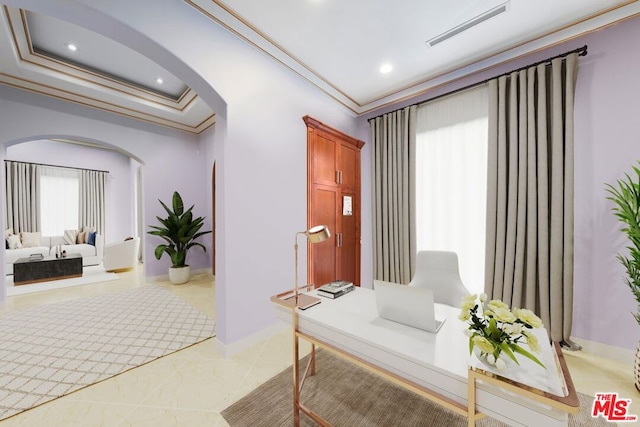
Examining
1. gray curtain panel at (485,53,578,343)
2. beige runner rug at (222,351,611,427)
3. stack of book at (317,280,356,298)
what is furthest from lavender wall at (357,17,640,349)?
stack of book at (317,280,356,298)

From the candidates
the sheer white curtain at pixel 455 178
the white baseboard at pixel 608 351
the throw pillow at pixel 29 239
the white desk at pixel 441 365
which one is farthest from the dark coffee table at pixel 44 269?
the white baseboard at pixel 608 351

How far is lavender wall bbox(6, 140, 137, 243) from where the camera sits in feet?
19.7

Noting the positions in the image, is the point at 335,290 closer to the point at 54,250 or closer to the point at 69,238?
the point at 54,250

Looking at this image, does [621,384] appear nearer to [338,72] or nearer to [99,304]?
[338,72]

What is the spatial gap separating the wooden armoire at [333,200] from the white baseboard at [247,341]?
0.68 meters

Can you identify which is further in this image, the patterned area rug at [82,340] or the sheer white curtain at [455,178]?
the sheer white curtain at [455,178]

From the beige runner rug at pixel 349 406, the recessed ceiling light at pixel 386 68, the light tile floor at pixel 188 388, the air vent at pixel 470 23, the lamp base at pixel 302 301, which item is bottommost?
the light tile floor at pixel 188 388

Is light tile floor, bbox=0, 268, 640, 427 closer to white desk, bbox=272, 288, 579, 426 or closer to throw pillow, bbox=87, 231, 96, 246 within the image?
white desk, bbox=272, 288, 579, 426

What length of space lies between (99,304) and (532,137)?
590cm

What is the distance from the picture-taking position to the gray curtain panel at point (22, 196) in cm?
577

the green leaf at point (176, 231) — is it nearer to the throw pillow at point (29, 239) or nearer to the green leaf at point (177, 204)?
the green leaf at point (177, 204)

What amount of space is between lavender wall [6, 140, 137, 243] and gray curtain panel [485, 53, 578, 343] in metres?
9.03

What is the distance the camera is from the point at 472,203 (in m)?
2.85

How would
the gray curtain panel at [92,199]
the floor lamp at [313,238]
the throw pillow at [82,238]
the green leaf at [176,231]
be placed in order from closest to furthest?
the floor lamp at [313,238] < the green leaf at [176,231] < the throw pillow at [82,238] < the gray curtain panel at [92,199]
